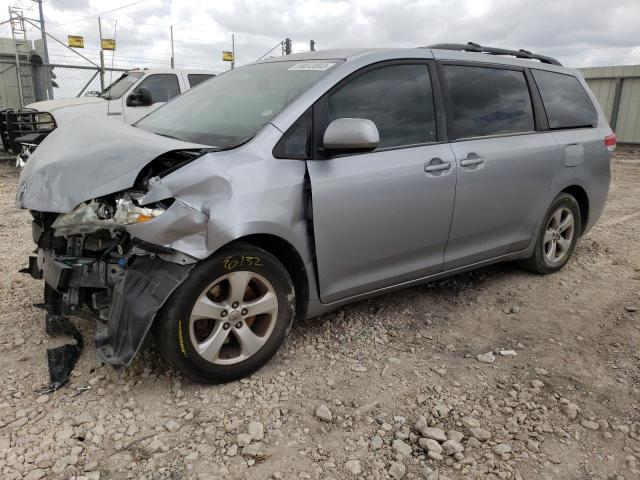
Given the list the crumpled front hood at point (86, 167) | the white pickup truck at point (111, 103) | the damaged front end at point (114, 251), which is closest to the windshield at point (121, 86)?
the white pickup truck at point (111, 103)

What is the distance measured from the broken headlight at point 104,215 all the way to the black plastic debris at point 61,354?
2.25ft

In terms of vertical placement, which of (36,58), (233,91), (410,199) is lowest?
(410,199)

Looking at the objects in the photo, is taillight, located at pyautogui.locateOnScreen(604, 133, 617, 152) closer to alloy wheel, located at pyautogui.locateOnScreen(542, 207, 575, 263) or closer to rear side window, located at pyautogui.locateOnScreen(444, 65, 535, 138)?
alloy wheel, located at pyautogui.locateOnScreen(542, 207, 575, 263)

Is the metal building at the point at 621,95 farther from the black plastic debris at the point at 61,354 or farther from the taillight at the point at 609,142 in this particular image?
the black plastic debris at the point at 61,354

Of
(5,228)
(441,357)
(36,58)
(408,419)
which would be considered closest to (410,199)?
(441,357)

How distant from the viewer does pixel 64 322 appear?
3154 mm

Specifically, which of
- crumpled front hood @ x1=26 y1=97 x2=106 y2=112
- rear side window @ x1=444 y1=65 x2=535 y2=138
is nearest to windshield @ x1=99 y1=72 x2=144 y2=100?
crumpled front hood @ x1=26 y1=97 x2=106 y2=112

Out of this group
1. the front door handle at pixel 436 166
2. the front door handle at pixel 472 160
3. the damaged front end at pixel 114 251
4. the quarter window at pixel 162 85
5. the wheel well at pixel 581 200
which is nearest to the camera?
the damaged front end at pixel 114 251

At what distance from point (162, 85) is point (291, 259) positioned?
6527mm

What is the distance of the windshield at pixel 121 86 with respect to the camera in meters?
8.45

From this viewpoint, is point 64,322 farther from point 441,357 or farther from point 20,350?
point 441,357

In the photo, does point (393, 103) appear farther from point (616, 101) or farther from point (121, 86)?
point (616, 101)

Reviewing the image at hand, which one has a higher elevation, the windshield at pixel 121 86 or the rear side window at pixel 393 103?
the windshield at pixel 121 86

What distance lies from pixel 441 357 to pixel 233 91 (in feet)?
7.04
